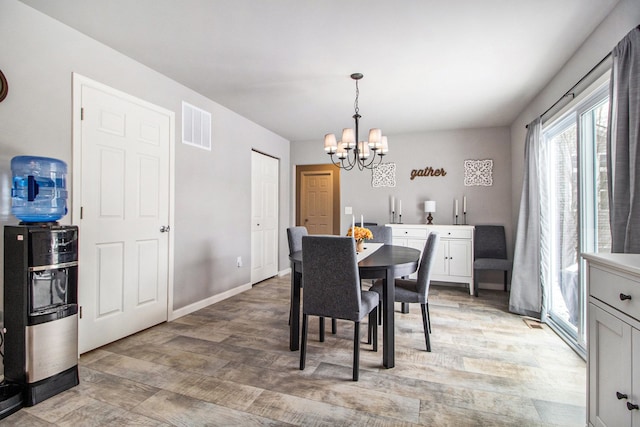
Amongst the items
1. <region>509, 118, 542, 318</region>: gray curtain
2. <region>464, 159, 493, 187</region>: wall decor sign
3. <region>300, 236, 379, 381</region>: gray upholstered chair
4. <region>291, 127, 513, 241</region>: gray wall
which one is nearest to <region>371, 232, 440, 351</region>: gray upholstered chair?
<region>300, 236, 379, 381</region>: gray upholstered chair

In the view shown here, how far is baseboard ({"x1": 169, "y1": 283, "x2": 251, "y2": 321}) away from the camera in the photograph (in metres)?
3.27

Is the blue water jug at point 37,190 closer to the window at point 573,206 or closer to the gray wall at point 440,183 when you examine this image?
the window at point 573,206

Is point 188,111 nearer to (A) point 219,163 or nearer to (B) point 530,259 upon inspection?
(A) point 219,163

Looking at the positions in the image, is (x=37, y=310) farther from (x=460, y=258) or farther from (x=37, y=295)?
(x=460, y=258)

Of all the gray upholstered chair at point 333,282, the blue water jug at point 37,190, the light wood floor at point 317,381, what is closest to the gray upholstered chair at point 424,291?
the light wood floor at point 317,381

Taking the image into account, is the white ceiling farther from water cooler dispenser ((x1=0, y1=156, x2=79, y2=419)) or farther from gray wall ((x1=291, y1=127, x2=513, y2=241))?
water cooler dispenser ((x1=0, y1=156, x2=79, y2=419))

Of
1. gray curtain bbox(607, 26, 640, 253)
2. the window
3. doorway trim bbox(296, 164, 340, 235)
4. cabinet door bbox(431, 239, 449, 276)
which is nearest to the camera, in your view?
gray curtain bbox(607, 26, 640, 253)

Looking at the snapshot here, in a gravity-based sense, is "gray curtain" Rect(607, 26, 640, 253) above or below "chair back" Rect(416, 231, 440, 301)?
above

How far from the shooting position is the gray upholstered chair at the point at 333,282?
206 centimetres

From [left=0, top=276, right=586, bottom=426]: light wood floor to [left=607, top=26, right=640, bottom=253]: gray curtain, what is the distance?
103 centimetres

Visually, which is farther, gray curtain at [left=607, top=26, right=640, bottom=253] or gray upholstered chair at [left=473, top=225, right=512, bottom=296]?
gray upholstered chair at [left=473, top=225, right=512, bottom=296]

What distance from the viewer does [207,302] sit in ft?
12.1

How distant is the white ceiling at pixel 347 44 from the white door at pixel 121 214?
54 centimetres

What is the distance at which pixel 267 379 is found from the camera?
2086mm
